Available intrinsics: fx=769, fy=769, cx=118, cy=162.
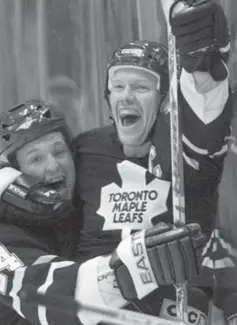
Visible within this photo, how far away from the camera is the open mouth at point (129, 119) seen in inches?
46.3

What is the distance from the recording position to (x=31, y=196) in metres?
1.28

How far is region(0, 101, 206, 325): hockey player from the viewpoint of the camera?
1207 millimetres

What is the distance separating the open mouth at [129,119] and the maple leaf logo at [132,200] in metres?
0.07

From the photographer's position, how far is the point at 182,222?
3.49 ft

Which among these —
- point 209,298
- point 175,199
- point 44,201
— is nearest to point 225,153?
point 175,199

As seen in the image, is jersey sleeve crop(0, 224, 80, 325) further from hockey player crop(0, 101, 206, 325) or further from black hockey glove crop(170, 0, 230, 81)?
black hockey glove crop(170, 0, 230, 81)

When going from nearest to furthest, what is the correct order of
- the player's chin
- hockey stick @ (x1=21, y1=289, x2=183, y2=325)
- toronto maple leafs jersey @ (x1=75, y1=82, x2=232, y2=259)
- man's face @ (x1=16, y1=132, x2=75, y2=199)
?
hockey stick @ (x1=21, y1=289, x2=183, y2=325)
toronto maple leafs jersey @ (x1=75, y1=82, x2=232, y2=259)
the player's chin
man's face @ (x1=16, y1=132, x2=75, y2=199)

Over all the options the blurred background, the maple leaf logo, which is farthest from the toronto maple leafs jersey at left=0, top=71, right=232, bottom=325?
the blurred background

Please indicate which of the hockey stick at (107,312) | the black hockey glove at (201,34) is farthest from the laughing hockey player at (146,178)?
the hockey stick at (107,312)

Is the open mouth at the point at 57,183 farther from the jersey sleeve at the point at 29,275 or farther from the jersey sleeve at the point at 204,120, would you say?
the jersey sleeve at the point at 204,120

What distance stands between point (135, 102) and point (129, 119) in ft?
0.10

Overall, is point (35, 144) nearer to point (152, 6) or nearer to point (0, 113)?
point (0, 113)

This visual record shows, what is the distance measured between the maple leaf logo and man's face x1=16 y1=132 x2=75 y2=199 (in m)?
0.09

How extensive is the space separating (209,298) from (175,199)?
179mm
